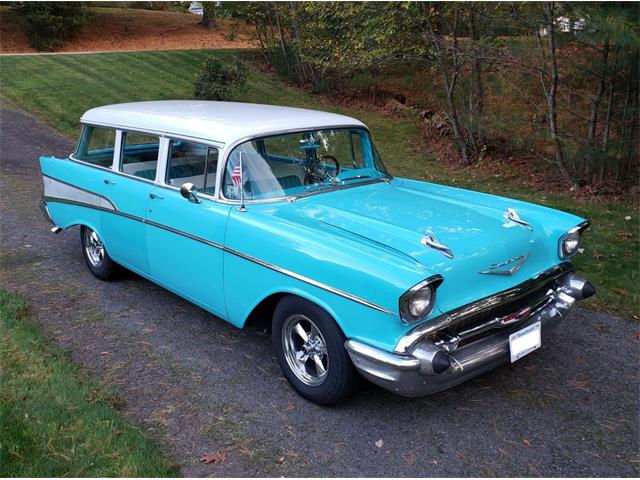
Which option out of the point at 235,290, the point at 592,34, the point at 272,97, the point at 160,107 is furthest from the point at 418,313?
the point at 272,97

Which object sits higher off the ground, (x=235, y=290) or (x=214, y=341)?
(x=235, y=290)

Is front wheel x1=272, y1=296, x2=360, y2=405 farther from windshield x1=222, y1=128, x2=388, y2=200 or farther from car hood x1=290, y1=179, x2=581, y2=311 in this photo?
windshield x1=222, y1=128, x2=388, y2=200

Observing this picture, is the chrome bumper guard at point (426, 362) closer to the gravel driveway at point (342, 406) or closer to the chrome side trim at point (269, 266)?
the chrome side trim at point (269, 266)

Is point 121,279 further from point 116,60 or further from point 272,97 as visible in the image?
point 116,60

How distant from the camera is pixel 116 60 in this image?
1820 cm

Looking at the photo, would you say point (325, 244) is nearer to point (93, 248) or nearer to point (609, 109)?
point (93, 248)

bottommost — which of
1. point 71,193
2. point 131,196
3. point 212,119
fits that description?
point 71,193

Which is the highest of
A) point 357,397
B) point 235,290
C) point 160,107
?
point 160,107

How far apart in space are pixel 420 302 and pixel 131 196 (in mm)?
2700

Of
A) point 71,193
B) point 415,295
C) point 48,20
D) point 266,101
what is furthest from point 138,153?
point 48,20

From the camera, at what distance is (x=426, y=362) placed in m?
2.78

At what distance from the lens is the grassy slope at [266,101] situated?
17.9ft

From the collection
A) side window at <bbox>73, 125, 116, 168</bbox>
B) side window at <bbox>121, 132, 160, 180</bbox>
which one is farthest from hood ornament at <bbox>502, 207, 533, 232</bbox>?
side window at <bbox>73, 125, 116, 168</bbox>

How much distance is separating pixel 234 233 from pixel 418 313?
136 cm
